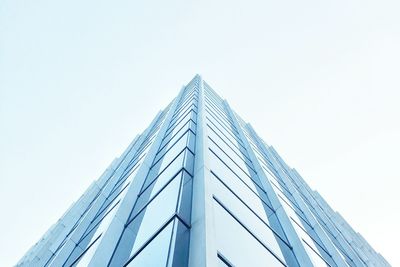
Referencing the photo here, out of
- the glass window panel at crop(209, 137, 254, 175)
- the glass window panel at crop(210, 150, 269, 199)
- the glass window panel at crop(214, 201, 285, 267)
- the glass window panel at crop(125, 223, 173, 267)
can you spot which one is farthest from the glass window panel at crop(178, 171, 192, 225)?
the glass window panel at crop(209, 137, 254, 175)

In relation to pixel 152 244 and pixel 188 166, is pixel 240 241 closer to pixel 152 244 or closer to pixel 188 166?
pixel 152 244

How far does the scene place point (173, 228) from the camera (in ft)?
22.7

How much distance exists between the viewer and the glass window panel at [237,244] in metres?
6.91

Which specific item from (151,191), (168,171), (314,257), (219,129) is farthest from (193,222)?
(219,129)

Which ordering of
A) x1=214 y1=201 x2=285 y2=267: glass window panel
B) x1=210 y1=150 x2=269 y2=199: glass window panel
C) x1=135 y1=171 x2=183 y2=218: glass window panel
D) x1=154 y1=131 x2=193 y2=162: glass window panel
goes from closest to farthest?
x1=214 y1=201 x2=285 y2=267: glass window panel
x1=135 y1=171 x2=183 y2=218: glass window panel
x1=210 y1=150 x2=269 y2=199: glass window panel
x1=154 y1=131 x2=193 y2=162: glass window panel

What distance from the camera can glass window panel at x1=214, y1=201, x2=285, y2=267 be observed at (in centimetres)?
691

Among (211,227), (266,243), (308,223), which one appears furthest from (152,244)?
(308,223)

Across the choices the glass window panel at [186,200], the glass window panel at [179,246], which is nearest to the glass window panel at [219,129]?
the glass window panel at [186,200]

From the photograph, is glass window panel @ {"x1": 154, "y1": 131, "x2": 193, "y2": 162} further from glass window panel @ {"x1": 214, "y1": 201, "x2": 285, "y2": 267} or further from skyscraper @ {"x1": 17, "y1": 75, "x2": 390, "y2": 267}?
glass window panel @ {"x1": 214, "y1": 201, "x2": 285, "y2": 267}

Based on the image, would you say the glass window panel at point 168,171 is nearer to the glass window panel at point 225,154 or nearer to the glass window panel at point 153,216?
the glass window panel at point 153,216

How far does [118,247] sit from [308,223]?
1199 cm

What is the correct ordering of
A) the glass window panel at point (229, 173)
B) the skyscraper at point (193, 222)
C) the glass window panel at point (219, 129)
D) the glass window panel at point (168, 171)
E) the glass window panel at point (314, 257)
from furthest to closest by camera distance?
1. the glass window panel at point (219, 129)
2. the glass window panel at point (229, 173)
3. the glass window panel at point (168, 171)
4. the glass window panel at point (314, 257)
5. the skyscraper at point (193, 222)

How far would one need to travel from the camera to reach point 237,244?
748 cm

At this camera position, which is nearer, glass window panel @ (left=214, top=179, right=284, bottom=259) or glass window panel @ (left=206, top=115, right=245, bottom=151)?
glass window panel @ (left=214, top=179, right=284, bottom=259)
